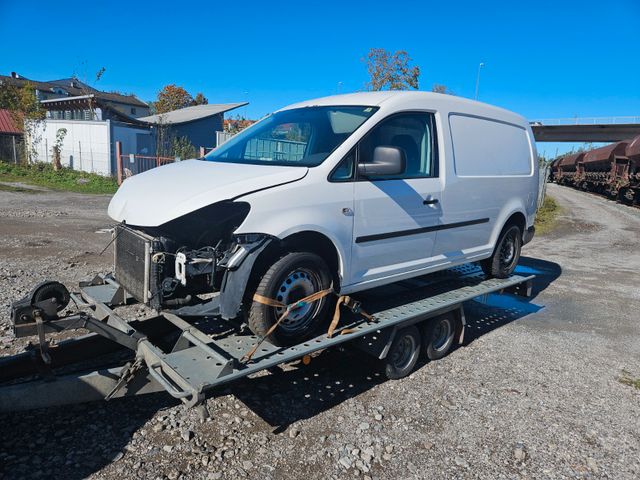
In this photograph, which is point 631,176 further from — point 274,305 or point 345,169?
point 274,305

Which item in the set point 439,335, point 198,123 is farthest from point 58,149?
point 439,335

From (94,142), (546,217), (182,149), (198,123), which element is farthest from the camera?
(198,123)

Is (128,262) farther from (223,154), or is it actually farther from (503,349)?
(503,349)

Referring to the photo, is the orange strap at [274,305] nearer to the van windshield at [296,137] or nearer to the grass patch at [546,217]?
the van windshield at [296,137]

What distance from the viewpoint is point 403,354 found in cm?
458

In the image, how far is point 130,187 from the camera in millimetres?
3762

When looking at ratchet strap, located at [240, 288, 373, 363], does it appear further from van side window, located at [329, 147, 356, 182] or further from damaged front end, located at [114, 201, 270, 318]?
van side window, located at [329, 147, 356, 182]

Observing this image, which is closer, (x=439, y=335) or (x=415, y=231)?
(x=415, y=231)

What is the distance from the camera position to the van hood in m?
3.21

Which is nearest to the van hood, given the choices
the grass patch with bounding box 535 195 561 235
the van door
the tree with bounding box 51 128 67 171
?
the van door

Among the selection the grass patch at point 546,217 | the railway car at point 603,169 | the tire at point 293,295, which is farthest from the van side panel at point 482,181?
the railway car at point 603,169

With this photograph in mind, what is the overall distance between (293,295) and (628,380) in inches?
140

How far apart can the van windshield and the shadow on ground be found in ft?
6.12

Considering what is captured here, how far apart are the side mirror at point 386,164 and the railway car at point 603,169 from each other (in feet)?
85.9
